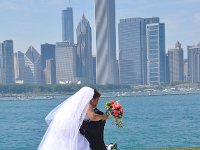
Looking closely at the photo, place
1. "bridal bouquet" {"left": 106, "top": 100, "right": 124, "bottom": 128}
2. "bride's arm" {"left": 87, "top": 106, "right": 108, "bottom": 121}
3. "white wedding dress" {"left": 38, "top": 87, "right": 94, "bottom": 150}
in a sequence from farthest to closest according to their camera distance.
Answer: "bridal bouquet" {"left": 106, "top": 100, "right": 124, "bottom": 128} < "white wedding dress" {"left": 38, "top": 87, "right": 94, "bottom": 150} < "bride's arm" {"left": 87, "top": 106, "right": 108, "bottom": 121}

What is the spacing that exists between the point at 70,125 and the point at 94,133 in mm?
439

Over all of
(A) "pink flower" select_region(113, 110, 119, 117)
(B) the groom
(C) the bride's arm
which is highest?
(C) the bride's arm

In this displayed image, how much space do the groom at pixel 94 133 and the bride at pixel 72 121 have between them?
7 cm

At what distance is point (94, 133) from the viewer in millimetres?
7387

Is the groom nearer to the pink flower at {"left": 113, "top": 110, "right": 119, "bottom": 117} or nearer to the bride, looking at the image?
the bride

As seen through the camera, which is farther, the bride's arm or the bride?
the bride

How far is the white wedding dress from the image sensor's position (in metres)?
7.49

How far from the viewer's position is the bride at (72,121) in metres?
7.34

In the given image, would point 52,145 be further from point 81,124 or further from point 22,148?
point 22,148

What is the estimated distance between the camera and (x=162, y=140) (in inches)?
1935

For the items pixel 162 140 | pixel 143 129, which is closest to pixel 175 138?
pixel 162 140

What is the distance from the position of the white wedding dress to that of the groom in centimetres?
7

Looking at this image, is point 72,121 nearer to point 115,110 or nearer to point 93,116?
point 93,116

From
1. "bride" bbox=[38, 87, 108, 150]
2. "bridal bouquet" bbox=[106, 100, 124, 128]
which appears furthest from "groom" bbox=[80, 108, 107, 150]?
"bridal bouquet" bbox=[106, 100, 124, 128]
